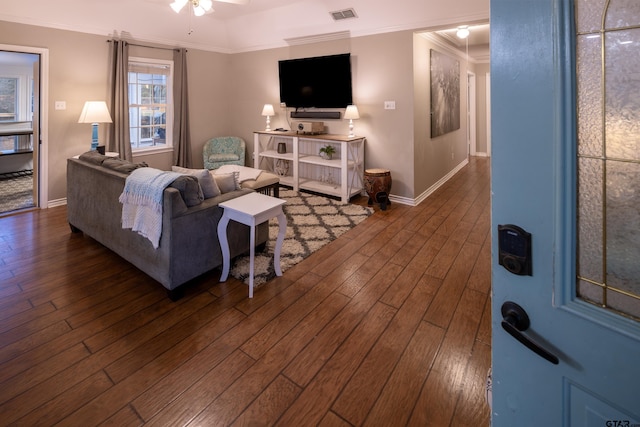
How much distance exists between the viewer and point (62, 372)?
71.7 inches

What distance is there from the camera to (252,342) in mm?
2072

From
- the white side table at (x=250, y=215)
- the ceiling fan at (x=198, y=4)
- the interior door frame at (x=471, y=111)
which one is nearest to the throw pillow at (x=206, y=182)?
the white side table at (x=250, y=215)

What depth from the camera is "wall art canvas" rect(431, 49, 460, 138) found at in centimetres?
548

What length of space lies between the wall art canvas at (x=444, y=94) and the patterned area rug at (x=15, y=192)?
6.16m

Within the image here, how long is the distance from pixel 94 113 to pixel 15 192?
7.27 feet

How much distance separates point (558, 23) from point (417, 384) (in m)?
1.66

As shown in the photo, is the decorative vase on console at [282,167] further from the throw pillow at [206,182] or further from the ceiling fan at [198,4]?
the throw pillow at [206,182]

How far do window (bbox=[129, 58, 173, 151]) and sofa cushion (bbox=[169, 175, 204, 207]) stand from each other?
3.93 metres

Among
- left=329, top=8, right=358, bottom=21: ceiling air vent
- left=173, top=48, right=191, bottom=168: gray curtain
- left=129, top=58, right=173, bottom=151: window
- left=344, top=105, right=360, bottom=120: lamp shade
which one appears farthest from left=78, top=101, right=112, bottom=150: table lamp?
left=329, top=8, right=358, bottom=21: ceiling air vent

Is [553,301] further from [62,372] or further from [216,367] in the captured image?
[62,372]

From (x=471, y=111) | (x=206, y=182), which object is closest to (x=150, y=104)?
(x=206, y=182)

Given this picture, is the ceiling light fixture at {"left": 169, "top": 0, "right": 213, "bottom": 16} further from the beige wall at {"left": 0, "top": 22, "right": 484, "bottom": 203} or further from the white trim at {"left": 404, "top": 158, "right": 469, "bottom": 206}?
the white trim at {"left": 404, "top": 158, "right": 469, "bottom": 206}

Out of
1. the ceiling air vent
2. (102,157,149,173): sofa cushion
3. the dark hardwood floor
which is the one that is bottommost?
the dark hardwood floor

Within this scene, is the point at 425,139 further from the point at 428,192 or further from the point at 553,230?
the point at 553,230
